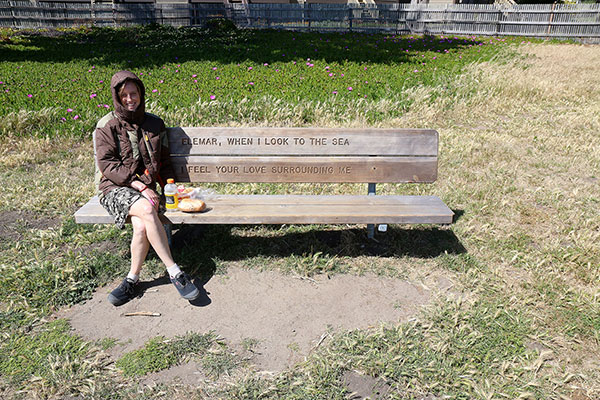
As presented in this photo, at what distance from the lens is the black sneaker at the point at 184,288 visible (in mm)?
3359

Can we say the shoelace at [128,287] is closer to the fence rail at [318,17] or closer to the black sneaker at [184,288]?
the black sneaker at [184,288]

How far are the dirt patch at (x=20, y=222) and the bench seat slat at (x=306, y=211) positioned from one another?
106cm

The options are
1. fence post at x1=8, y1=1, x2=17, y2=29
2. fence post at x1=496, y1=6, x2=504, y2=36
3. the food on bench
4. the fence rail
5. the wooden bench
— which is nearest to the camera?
A: the food on bench

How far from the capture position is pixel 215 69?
10.7 metres

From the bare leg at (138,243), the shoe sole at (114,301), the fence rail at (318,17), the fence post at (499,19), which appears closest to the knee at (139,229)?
the bare leg at (138,243)

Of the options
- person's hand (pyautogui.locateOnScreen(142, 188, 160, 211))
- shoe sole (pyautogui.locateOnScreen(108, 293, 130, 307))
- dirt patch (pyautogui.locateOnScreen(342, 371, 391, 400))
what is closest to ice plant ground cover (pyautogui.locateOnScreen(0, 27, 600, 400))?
dirt patch (pyautogui.locateOnScreen(342, 371, 391, 400))

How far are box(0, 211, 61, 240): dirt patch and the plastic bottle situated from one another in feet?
5.01

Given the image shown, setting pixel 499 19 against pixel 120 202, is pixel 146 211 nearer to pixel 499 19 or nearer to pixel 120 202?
pixel 120 202

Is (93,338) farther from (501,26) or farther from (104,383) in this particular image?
(501,26)

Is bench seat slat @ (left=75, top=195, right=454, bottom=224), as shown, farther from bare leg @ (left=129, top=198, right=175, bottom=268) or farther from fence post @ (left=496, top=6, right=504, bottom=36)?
fence post @ (left=496, top=6, right=504, bottom=36)

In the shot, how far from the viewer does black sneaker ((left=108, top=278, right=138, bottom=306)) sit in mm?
3371

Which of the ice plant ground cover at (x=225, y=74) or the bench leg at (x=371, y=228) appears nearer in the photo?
the bench leg at (x=371, y=228)

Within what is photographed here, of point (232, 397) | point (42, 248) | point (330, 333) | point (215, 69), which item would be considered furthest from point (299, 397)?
point (215, 69)

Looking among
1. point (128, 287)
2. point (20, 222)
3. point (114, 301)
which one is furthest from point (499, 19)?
point (114, 301)
